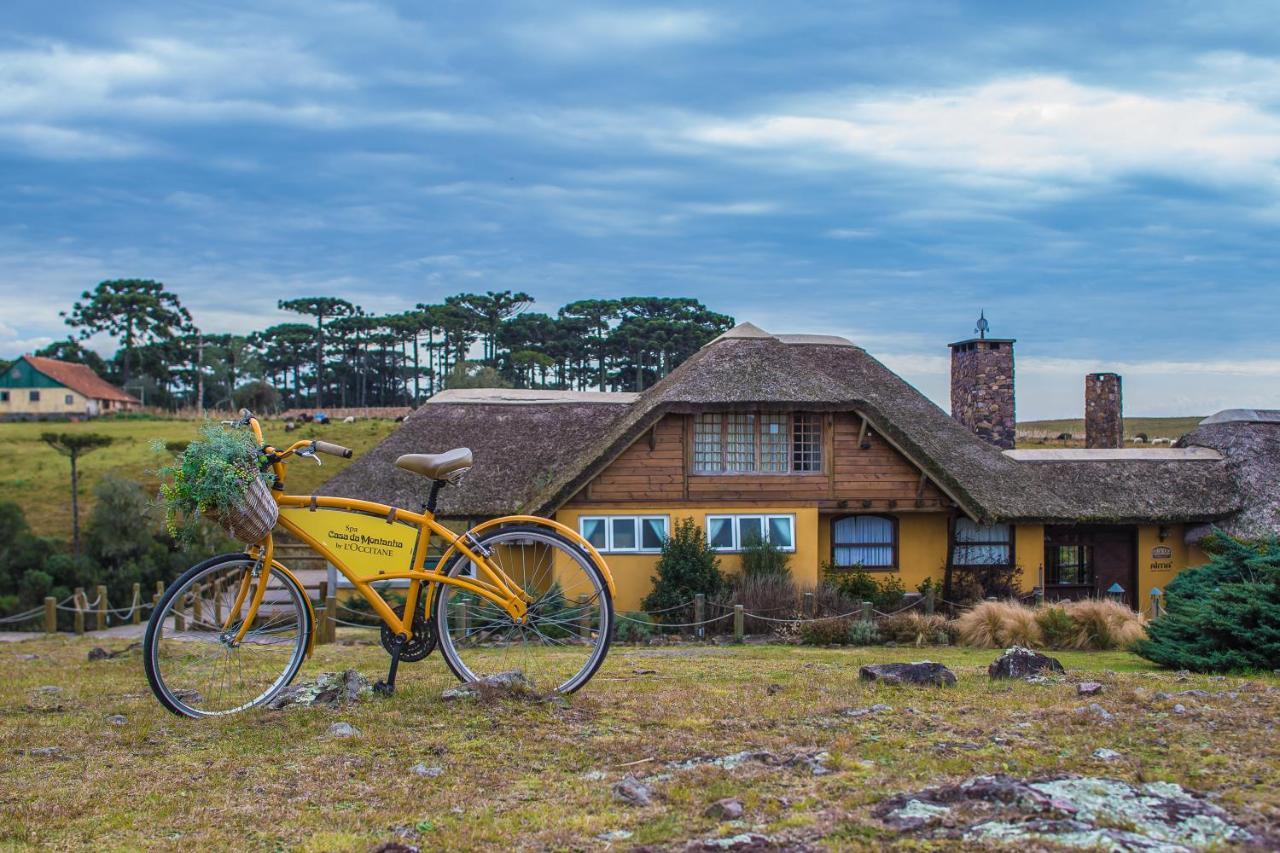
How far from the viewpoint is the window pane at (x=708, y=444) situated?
24.2 m

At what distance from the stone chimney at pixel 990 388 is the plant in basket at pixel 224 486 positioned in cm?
2518

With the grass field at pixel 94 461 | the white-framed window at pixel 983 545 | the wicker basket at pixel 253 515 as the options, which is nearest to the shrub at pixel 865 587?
the white-framed window at pixel 983 545

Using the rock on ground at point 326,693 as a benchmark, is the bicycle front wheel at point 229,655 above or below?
above

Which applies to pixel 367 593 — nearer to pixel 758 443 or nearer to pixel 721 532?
pixel 721 532

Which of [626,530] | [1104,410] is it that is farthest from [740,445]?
[1104,410]

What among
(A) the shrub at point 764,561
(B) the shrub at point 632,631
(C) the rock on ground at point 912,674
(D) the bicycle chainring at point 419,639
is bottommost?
(B) the shrub at point 632,631

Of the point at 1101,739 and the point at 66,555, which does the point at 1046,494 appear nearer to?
the point at 1101,739

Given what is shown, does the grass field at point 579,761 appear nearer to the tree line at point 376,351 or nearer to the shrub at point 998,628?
the shrub at point 998,628

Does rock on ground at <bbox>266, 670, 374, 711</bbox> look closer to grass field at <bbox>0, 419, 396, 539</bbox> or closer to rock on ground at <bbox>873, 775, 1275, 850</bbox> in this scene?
rock on ground at <bbox>873, 775, 1275, 850</bbox>

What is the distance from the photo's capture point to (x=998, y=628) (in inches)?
693

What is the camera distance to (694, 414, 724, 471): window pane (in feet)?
79.6

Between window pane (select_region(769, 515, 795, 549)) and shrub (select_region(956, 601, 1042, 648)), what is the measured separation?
6.47 metres

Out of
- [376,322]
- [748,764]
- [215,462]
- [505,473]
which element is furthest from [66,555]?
[376,322]

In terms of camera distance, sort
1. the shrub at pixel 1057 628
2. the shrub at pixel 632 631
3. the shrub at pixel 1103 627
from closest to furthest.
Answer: the shrub at pixel 1103 627, the shrub at pixel 1057 628, the shrub at pixel 632 631
